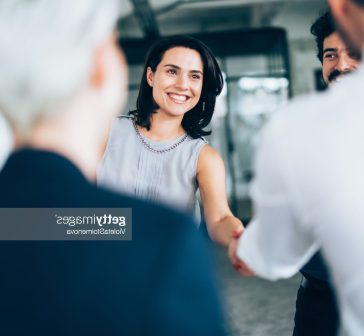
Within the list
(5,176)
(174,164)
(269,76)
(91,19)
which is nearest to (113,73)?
(91,19)

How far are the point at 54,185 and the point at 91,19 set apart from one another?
0.19m

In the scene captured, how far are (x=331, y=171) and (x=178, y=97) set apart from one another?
1.13 metres

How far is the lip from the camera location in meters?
1.68

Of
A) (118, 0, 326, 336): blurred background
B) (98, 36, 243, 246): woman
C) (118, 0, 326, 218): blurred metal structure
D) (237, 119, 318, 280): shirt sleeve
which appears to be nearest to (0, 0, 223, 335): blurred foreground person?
(237, 119, 318, 280): shirt sleeve

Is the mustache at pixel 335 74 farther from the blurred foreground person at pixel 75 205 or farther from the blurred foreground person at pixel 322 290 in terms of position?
the blurred foreground person at pixel 75 205

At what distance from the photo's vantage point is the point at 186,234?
504 millimetres

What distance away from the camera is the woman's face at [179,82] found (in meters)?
1.68

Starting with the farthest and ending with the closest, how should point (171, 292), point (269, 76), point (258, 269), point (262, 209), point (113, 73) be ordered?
point (269, 76)
point (258, 269)
point (262, 209)
point (113, 73)
point (171, 292)

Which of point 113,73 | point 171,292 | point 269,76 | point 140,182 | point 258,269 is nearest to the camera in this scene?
point 171,292

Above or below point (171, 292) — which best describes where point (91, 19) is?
above

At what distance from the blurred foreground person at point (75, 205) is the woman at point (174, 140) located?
2.97 feet

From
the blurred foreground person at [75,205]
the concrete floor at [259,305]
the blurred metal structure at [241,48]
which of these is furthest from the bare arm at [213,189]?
the blurred metal structure at [241,48]

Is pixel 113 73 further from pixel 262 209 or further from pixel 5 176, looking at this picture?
pixel 262 209

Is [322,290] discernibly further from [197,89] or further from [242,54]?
[242,54]
